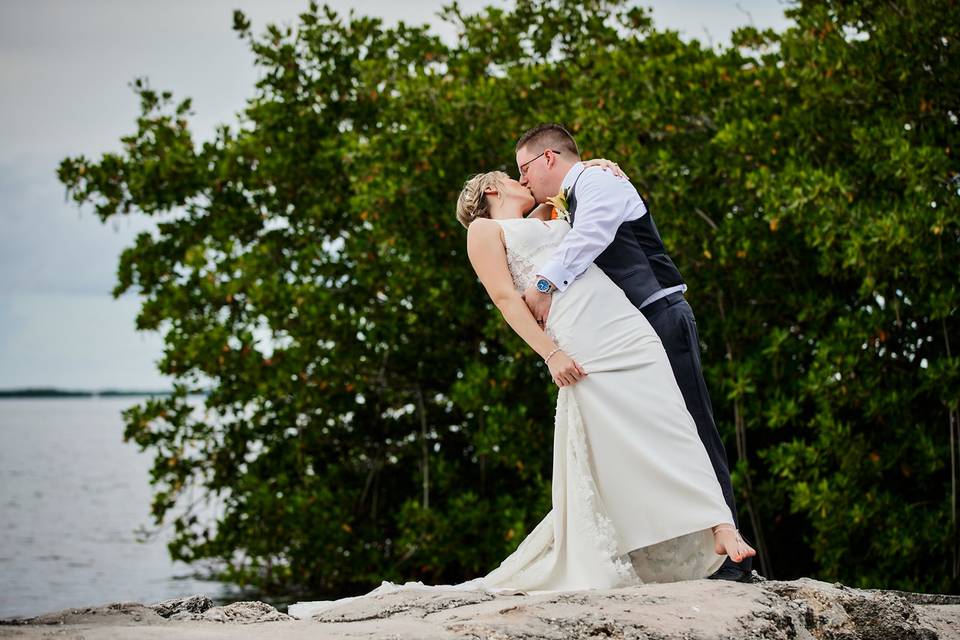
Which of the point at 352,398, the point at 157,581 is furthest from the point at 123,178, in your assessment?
the point at 157,581

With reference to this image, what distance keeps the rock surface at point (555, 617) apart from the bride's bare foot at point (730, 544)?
0.17 m

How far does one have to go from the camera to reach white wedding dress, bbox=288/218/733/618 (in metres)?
4.25

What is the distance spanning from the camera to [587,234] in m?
4.38

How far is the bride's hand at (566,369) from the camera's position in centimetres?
439

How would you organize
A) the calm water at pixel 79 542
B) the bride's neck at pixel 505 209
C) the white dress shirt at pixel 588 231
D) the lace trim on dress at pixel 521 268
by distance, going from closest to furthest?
the white dress shirt at pixel 588 231 < the lace trim on dress at pixel 521 268 < the bride's neck at pixel 505 209 < the calm water at pixel 79 542

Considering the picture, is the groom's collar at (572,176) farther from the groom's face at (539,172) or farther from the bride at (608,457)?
the bride at (608,457)

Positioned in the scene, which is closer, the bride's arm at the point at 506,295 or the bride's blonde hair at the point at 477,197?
the bride's arm at the point at 506,295

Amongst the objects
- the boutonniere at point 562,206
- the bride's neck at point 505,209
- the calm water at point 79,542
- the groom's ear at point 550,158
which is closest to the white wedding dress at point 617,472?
the boutonniere at point 562,206

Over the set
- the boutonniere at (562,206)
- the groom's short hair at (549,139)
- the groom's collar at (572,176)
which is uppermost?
the groom's short hair at (549,139)

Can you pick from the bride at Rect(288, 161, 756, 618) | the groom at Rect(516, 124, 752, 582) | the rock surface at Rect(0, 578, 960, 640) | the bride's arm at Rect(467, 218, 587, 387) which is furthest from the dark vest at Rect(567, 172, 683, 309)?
the rock surface at Rect(0, 578, 960, 640)

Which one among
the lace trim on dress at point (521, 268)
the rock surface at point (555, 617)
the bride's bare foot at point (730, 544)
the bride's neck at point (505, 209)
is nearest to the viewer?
the rock surface at point (555, 617)

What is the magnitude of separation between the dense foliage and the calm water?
2.24m

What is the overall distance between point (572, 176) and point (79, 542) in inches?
828

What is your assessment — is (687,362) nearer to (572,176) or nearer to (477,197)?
(572,176)
